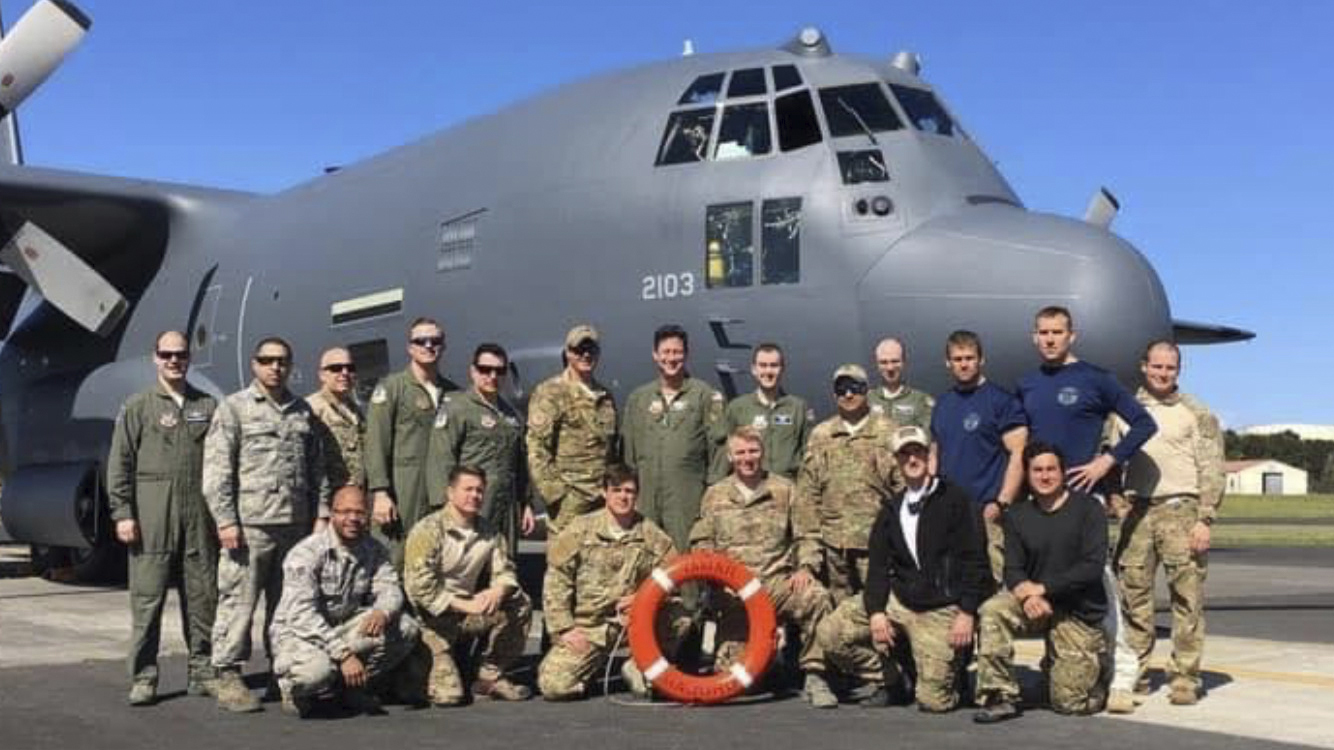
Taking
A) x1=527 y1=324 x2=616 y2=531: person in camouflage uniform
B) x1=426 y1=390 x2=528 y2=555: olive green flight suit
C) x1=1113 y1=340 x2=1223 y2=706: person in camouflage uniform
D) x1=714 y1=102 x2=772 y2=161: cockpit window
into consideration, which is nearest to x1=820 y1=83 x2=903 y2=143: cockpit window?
x1=714 y1=102 x2=772 y2=161: cockpit window

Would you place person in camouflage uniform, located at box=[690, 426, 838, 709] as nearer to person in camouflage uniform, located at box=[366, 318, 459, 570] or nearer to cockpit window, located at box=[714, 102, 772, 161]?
person in camouflage uniform, located at box=[366, 318, 459, 570]

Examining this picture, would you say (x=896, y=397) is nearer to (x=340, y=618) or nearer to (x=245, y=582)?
(x=340, y=618)

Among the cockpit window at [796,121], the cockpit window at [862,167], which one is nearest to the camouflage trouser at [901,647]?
the cockpit window at [862,167]

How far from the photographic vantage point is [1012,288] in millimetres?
9500

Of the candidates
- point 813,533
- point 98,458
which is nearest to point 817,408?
point 813,533

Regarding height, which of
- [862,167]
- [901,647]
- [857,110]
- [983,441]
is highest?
[857,110]

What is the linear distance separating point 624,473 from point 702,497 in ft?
3.34

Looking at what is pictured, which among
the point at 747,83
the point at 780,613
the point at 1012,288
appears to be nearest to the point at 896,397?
the point at 1012,288

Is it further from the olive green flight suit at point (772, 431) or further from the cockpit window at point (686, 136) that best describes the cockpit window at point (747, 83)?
the olive green flight suit at point (772, 431)

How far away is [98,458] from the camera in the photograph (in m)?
15.9

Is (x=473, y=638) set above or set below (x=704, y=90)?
below

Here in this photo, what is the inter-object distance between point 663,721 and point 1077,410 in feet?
9.79

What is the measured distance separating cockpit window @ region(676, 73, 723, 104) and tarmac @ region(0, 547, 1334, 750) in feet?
15.1

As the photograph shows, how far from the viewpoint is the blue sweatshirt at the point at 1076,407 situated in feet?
27.1
